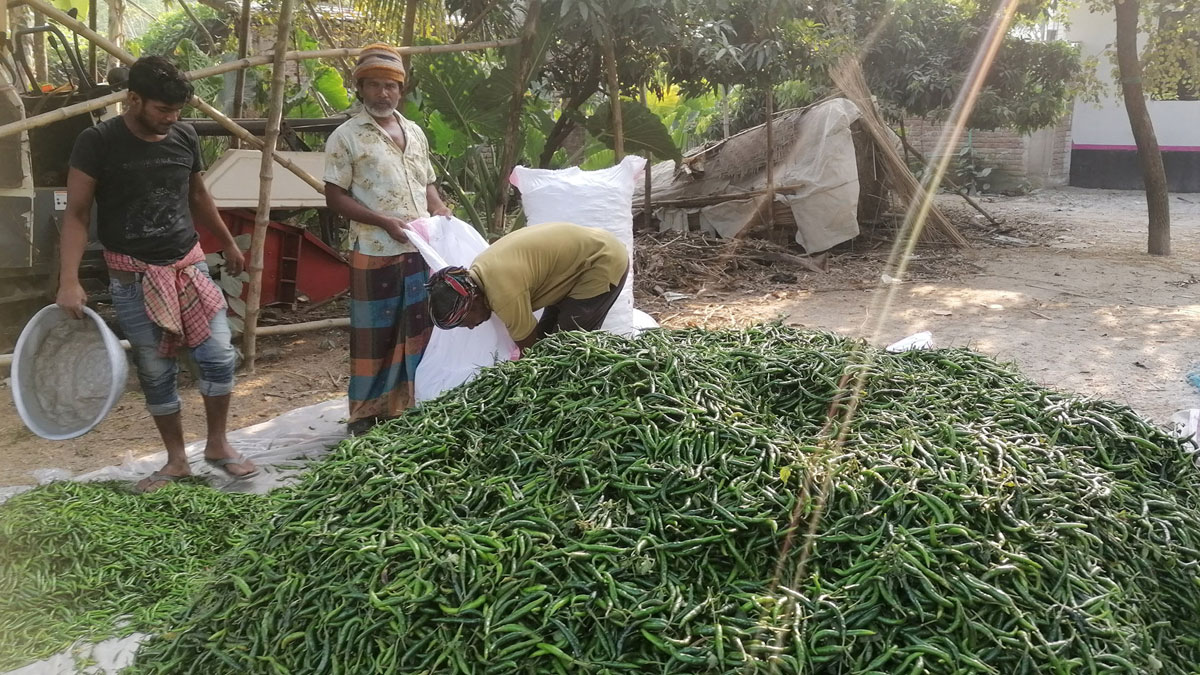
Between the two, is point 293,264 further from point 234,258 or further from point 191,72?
point 234,258

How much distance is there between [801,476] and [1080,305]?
5437 mm

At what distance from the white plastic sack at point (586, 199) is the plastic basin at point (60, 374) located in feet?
6.61

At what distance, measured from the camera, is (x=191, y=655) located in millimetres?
2074

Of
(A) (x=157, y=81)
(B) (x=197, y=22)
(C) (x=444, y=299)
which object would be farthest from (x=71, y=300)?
(B) (x=197, y=22)

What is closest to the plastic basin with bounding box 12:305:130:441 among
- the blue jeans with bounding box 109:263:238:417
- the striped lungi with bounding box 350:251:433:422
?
the blue jeans with bounding box 109:263:238:417

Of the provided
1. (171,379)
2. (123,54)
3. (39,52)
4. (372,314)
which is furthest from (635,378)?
(39,52)

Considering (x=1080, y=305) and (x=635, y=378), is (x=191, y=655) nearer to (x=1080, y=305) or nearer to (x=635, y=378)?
(x=635, y=378)

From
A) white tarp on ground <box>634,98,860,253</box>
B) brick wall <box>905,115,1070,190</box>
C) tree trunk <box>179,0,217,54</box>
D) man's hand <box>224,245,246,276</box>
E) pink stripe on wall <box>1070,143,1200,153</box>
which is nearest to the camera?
man's hand <box>224,245,246,276</box>

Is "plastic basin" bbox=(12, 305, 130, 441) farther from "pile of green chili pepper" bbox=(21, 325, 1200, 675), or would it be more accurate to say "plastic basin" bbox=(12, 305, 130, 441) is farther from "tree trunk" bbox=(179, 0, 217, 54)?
"tree trunk" bbox=(179, 0, 217, 54)

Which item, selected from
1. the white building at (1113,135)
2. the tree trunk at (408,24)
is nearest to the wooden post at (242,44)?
the tree trunk at (408,24)

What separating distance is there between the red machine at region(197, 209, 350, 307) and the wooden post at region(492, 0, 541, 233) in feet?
3.96

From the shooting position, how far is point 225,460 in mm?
3588

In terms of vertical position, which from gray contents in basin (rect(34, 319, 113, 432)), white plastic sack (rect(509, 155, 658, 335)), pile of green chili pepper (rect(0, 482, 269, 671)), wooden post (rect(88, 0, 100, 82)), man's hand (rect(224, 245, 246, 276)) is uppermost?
wooden post (rect(88, 0, 100, 82))

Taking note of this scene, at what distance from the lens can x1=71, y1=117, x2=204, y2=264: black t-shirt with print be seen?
3.12 metres
